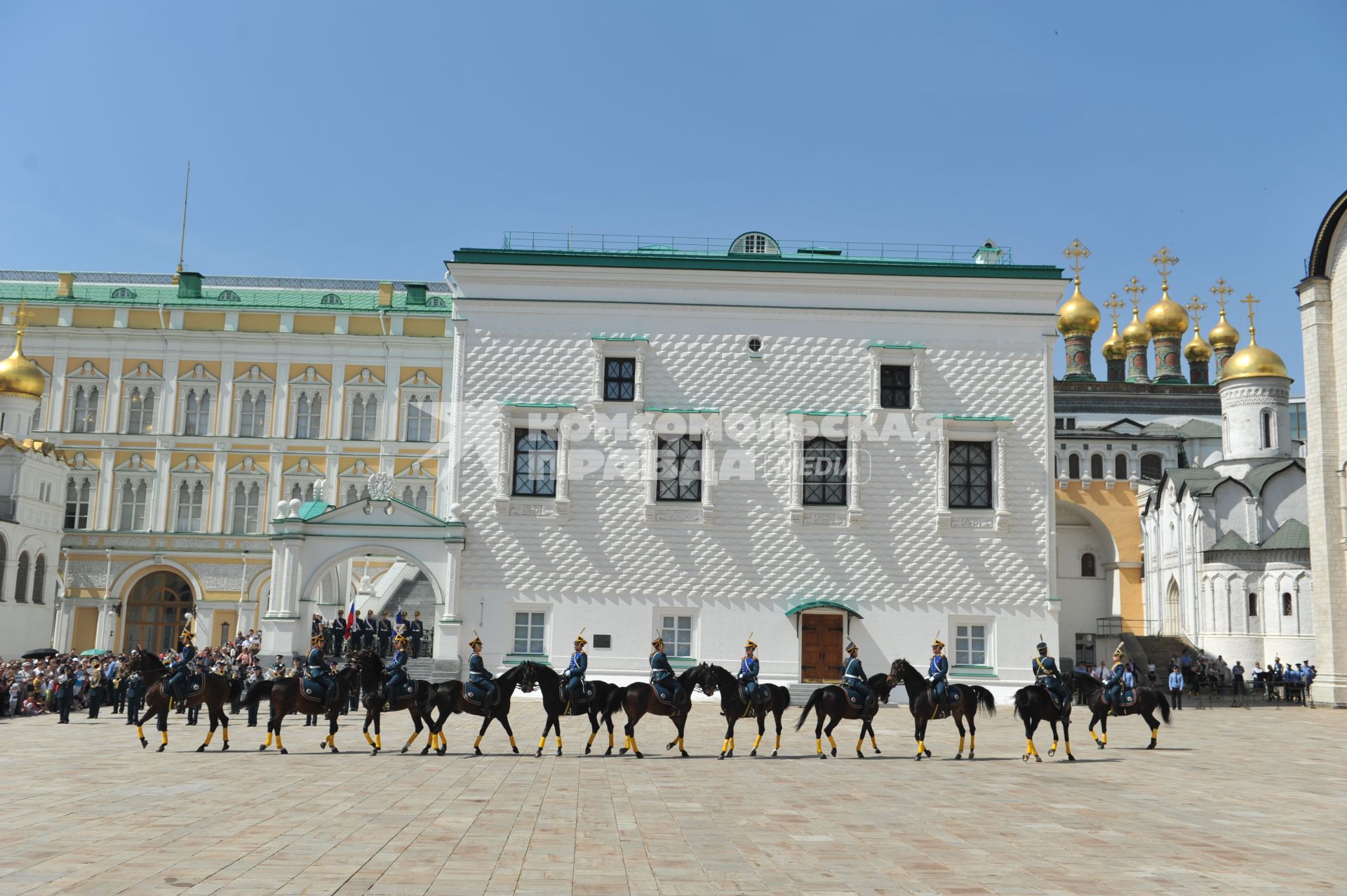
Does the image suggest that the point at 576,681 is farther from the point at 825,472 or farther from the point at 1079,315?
the point at 1079,315

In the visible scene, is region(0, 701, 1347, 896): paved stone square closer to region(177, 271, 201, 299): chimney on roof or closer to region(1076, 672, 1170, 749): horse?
region(1076, 672, 1170, 749): horse

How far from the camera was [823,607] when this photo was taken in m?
30.7

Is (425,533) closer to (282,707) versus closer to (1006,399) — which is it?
(282,707)

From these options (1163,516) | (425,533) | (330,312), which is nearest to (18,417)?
(330,312)

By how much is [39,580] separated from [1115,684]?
40959 mm

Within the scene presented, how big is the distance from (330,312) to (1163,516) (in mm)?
40059

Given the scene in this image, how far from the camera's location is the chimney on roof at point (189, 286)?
51250mm

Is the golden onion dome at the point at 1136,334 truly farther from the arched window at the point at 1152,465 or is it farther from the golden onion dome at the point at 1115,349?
the arched window at the point at 1152,465

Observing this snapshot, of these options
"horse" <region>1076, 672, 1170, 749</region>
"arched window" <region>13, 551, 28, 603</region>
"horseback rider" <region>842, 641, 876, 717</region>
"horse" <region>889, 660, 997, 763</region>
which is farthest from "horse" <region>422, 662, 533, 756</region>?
"arched window" <region>13, 551, 28, 603</region>

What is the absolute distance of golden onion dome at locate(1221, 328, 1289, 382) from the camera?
53375 millimetres

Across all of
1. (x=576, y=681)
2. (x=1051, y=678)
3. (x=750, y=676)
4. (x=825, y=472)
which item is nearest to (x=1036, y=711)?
(x=1051, y=678)

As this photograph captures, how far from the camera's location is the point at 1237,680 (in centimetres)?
3806

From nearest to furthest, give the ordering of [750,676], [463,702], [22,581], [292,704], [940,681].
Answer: [292,704] < [463,702] < [940,681] < [750,676] < [22,581]

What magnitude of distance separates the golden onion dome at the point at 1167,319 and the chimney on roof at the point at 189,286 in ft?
181
